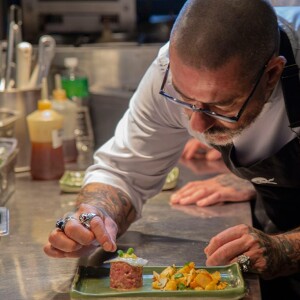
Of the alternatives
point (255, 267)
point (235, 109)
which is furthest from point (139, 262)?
point (235, 109)

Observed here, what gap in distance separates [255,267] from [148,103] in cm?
59

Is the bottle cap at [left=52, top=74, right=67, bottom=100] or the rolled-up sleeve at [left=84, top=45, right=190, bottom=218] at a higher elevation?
the rolled-up sleeve at [left=84, top=45, right=190, bottom=218]

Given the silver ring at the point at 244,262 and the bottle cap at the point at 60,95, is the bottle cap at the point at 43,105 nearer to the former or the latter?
the bottle cap at the point at 60,95

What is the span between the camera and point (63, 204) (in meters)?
2.39

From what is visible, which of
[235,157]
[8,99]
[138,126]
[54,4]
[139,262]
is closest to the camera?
[139,262]

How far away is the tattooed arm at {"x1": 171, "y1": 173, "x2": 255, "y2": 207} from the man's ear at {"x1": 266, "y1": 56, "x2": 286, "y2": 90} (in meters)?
0.62

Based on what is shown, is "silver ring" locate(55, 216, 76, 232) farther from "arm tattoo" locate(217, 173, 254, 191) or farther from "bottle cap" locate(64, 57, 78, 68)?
"bottle cap" locate(64, 57, 78, 68)

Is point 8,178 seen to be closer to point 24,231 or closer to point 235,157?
point 24,231

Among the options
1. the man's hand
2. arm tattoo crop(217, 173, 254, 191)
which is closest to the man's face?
the man's hand

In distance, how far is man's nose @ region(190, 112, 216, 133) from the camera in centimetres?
173

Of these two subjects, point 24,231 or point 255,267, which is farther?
point 24,231

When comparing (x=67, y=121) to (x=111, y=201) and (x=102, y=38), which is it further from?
(x=111, y=201)

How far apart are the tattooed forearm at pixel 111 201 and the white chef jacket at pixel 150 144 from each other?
0.03 metres

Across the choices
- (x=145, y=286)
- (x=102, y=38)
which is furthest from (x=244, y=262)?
(x=102, y=38)
